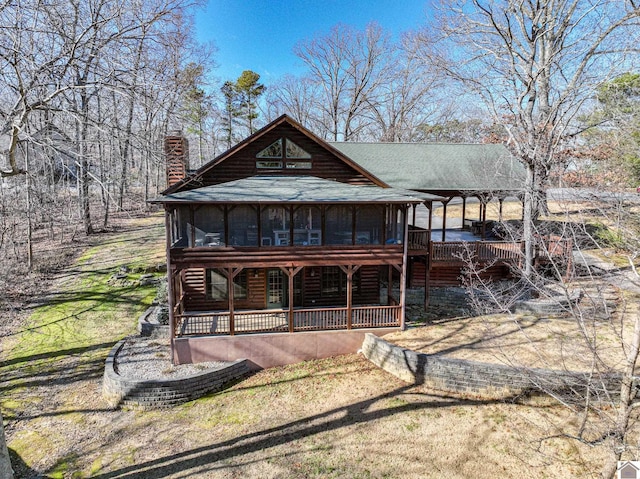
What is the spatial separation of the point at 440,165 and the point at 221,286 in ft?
43.9

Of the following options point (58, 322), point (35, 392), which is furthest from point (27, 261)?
point (35, 392)

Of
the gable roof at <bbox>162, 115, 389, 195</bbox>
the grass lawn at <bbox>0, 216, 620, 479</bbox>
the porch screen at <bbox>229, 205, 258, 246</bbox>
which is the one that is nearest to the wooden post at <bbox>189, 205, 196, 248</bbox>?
the porch screen at <bbox>229, 205, 258, 246</bbox>

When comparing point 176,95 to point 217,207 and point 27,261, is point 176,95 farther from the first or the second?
point 27,261

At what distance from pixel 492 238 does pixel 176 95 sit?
18.7 metres

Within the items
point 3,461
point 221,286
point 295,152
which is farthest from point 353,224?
point 3,461

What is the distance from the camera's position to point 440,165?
67.3 feet

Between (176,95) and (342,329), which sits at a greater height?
Answer: (176,95)

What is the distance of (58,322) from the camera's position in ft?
52.9

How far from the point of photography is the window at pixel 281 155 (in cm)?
1553

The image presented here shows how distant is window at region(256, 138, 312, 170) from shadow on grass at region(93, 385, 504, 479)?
9.61 m

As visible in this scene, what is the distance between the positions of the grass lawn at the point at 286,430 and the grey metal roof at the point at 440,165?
10399 mm

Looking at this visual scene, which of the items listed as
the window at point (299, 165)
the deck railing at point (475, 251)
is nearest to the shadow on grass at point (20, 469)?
the window at point (299, 165)

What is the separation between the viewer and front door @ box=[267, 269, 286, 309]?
611 inches

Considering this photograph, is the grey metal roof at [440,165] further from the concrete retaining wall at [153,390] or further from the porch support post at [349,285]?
the concrete retaining wall at [153,390]
